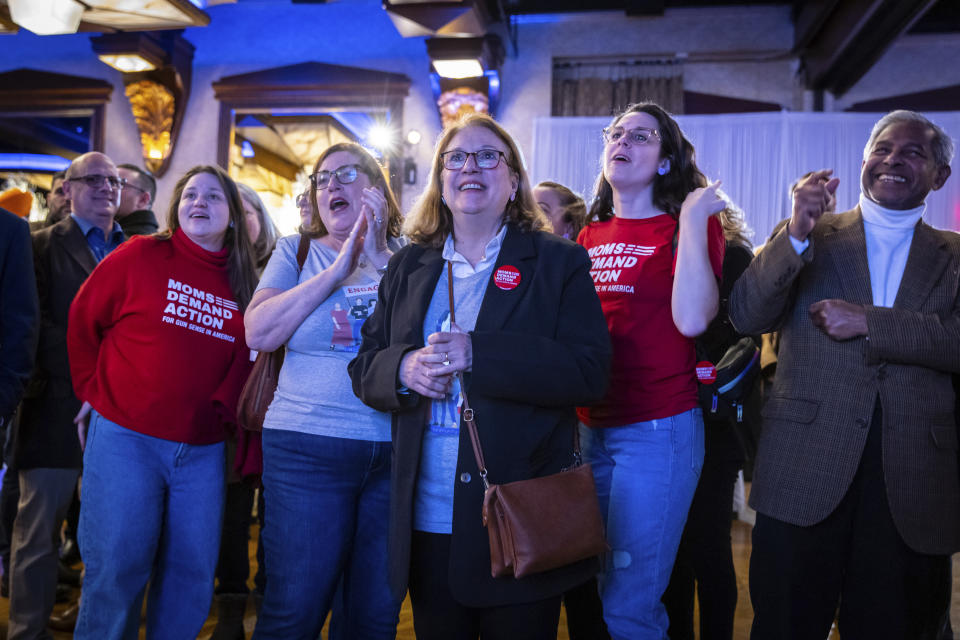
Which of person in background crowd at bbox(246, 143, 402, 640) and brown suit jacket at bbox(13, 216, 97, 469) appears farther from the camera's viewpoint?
brown suit jacket at bbox(13, 216, 97, 469)

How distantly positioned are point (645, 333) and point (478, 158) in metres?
0.59

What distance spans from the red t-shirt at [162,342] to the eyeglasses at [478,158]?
0.92m

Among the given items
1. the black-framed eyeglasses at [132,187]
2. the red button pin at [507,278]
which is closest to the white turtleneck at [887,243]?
the red button pin at [507,278]

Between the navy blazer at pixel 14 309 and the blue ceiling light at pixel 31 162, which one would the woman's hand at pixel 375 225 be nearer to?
the navy blazer at pixel 14 309

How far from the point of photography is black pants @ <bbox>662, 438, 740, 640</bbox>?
225 cm

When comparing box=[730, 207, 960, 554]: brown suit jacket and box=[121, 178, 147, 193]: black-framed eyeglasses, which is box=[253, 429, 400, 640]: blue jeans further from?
box=[121, 178, 147, 193]: black-framed eyeglasses

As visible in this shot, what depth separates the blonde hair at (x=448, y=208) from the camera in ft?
5.69

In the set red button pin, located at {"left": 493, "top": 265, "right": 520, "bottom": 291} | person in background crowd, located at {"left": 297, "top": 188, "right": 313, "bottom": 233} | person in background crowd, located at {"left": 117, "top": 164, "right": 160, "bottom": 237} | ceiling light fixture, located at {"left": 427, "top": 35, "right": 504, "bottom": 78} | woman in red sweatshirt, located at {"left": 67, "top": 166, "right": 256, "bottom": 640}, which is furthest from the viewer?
ceiling light fixture, located at {"left": 427, "top": 35, "right": 504, "bottom": 78}

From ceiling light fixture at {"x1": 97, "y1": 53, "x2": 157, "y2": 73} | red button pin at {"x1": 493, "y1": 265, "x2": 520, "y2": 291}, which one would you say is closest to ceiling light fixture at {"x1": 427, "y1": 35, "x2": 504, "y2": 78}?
ceiling light fixture at {"x1": 97, "y1": 53, "x2": 157, "y2": 73}

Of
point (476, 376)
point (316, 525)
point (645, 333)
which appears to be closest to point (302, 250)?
point (316, 525)

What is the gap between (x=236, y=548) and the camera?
117 inches

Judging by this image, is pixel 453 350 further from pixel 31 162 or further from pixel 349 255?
pixel 31 162

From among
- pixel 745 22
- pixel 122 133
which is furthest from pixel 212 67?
pixel 745 22

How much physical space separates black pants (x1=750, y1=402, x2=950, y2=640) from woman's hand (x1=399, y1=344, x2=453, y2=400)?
94cm
